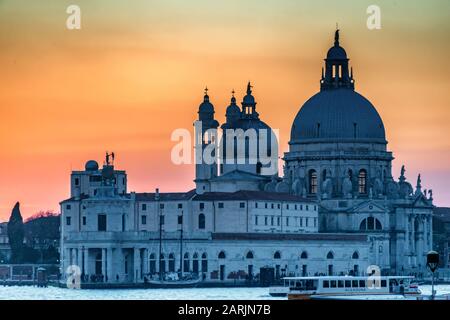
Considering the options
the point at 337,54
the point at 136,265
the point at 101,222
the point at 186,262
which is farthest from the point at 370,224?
the point at 101,222

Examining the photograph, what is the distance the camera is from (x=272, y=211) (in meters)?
86.6

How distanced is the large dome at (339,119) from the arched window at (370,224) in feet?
14.0

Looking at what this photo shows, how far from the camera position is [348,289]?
160 feet

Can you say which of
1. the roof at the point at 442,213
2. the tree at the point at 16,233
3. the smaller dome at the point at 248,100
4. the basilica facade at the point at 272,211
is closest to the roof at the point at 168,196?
the basilica facade at the point at 272,211

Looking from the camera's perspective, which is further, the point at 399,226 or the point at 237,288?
the point at 399,226

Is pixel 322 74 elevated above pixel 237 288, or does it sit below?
above

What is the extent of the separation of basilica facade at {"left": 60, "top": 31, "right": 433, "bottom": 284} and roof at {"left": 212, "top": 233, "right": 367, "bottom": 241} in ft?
0.21

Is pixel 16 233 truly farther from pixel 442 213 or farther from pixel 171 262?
pixel 442 213

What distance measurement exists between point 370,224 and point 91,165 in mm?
14967

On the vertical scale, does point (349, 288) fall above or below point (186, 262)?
below

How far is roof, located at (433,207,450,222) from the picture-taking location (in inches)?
4227

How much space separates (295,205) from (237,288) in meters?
14.4
